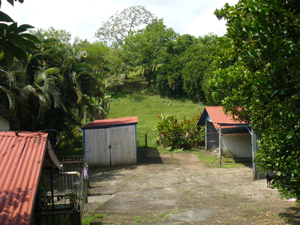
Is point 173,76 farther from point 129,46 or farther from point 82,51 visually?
point 82,51

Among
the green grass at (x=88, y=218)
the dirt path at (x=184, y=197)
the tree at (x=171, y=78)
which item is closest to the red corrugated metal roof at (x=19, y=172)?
the green grass at (x=88, y=218)

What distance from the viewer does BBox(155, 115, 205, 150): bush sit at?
21.1 meters

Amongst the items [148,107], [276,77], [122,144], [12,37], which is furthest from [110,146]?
[148,107]

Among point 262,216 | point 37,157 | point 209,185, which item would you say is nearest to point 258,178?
point 209,185

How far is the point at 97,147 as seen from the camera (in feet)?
55.4

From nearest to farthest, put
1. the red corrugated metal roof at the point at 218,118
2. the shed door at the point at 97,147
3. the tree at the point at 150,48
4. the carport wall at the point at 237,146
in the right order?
the red corrugated metal roof at the point at 218,118 → the shed door at the point at 97,147 → the carport wall at the point at 237,146 → the tree at the point at 150,48

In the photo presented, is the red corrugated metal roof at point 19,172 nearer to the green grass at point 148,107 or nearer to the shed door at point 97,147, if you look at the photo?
the shed door at point 97,147

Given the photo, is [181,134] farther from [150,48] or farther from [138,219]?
[150,48]

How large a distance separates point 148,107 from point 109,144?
66.4 ft

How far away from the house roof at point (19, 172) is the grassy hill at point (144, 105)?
2224cm

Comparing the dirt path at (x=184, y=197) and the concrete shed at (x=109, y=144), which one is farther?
the concrete shed at (x=109, y=144)

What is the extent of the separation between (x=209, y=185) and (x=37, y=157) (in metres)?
8.76

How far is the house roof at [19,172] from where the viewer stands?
4.03 m

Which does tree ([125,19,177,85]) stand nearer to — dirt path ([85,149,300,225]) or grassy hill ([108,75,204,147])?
grassy hill ([108,75,204,147])
